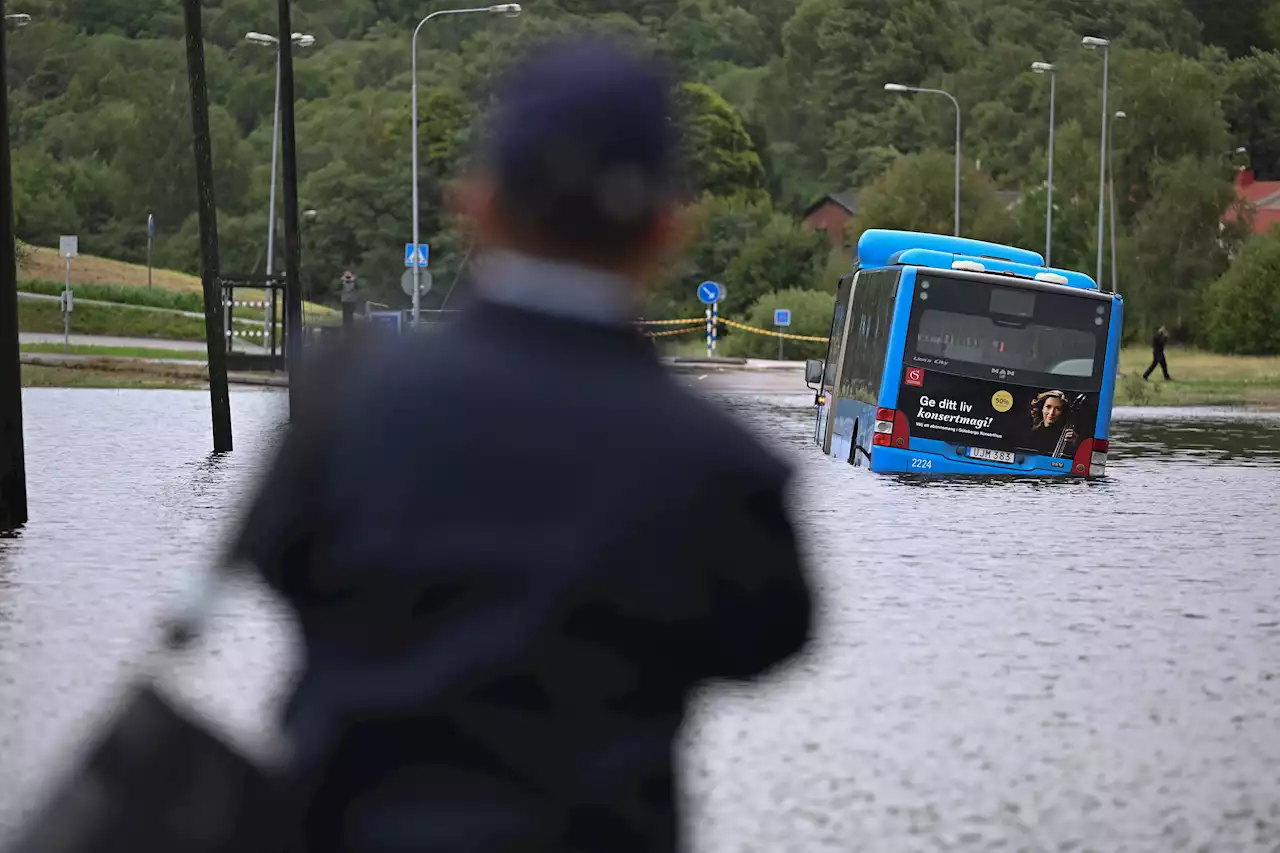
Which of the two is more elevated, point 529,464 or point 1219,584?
point 529,464

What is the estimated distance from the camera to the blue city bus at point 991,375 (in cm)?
2461

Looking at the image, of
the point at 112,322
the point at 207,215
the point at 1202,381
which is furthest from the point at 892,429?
the point at 112,322

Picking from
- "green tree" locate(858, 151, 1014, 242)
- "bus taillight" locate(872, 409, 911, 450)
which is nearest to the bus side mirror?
"bus taillight" locate(872, 409, 911, 450)

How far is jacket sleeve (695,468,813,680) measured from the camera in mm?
2852

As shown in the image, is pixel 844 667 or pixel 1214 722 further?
pixel 844 667

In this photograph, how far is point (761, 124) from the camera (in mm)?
127250

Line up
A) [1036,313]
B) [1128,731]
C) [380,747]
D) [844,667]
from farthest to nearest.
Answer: [1036,313] < [844,667] < [1128,731] < [380,747]

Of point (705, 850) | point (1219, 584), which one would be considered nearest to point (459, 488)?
point (705, 850)

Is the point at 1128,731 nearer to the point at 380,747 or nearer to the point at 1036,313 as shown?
the point at 380,747

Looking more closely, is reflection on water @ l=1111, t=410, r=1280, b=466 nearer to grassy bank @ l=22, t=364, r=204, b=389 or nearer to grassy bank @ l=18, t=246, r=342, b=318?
grassy bank @ l=22, t=364, r=204, b=389

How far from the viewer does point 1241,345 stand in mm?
74000

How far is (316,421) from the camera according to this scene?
2.88m

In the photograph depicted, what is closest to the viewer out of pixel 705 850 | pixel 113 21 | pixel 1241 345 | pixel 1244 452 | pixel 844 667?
pixel 705 850

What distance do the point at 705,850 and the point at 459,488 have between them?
4304 mm
